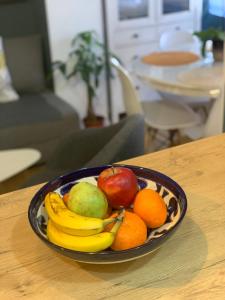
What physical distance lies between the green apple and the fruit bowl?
0.08 meters

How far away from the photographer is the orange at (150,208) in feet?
3.01

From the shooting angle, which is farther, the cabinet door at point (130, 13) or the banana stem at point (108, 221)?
the cabinet door at point (130, 13)

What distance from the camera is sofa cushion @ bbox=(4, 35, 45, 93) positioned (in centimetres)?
360

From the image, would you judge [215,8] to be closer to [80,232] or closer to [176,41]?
[176,41]

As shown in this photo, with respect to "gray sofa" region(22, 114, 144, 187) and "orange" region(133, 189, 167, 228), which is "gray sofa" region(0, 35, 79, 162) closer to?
"gray sofa" region(22, 114, 144, 187)

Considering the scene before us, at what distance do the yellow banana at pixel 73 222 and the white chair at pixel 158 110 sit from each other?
192cm

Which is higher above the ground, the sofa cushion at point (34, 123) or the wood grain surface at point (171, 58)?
the wood grain surface at point (171, 58)

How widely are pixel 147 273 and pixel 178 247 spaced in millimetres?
102

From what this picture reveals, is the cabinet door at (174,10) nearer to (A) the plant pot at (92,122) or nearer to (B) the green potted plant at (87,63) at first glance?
(B) the green potted plant at (87,63)

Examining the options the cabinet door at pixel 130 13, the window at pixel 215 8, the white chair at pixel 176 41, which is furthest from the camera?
the window at pixel 215 8

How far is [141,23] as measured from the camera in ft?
13.0

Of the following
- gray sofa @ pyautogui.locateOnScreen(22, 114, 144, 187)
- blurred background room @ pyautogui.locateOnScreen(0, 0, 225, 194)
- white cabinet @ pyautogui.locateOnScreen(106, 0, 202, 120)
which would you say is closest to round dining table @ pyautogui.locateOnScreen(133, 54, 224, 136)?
blurred background room @ pyautogui.locateOnScreen(0, 0, 225, 194)

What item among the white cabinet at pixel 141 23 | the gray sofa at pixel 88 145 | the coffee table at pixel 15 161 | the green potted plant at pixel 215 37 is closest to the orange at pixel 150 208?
the gray sofa at pixel 88 145

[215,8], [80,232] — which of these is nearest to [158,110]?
[215,8]
